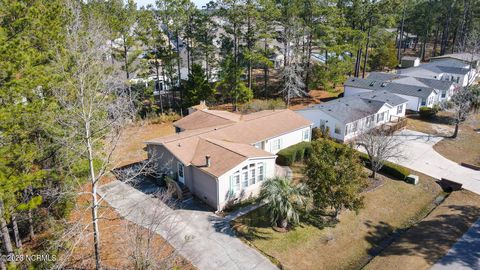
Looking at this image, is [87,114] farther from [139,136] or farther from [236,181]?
[139,136]

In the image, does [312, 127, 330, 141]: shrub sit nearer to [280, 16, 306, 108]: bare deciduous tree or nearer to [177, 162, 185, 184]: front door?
[280, 16, 306, 108]: bare deciduous tree

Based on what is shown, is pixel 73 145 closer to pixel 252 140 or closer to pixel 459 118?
pixel 252 140

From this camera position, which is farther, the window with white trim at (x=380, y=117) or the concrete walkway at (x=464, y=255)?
the window with white trim at (x=380, y=117)

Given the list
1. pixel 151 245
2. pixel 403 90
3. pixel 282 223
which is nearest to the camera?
pixel 151 245

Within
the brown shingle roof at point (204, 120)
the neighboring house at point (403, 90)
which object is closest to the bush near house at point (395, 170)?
the brown shingle roof at point (204, 120)

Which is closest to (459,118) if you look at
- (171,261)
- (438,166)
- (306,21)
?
(438,166)

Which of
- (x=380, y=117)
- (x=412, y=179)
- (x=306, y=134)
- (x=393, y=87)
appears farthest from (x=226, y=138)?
(x=393, y=87)

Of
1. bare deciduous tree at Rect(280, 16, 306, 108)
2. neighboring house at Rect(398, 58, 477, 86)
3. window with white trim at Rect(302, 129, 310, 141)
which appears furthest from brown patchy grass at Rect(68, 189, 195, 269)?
neighboring house at Rect(398, 58, 477, 86)

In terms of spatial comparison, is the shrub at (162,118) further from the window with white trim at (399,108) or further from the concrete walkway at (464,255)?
the concrete walkway at (464,255)
